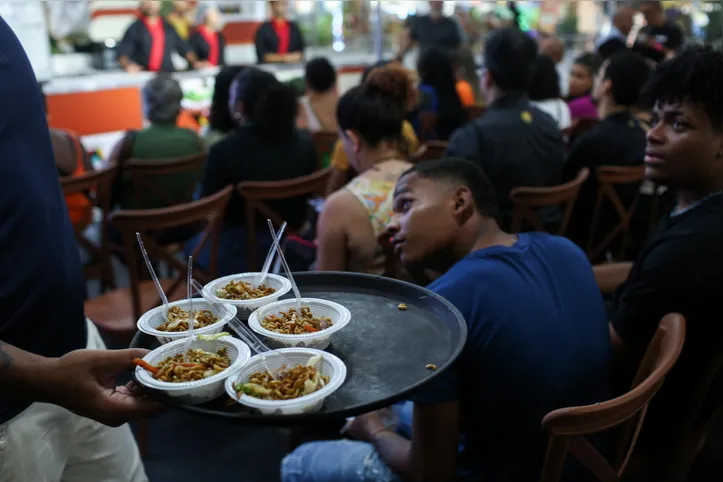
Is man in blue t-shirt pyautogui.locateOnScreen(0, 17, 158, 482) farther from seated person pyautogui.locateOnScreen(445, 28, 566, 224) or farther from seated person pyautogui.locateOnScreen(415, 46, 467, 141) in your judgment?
seated person pyautogui.locateOnScreen(415, 46, 467, 141)

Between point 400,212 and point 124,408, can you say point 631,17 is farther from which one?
point 124,408

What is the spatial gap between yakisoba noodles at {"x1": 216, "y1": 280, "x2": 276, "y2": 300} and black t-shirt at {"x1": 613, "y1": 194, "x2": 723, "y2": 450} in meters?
0.91

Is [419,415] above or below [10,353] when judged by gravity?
below

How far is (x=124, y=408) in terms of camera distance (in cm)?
102

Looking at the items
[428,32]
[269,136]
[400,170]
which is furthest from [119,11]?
[400,170]

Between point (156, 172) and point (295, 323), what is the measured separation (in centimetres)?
207

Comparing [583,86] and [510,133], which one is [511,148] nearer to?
[510,133]

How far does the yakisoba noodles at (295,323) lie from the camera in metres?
1.06

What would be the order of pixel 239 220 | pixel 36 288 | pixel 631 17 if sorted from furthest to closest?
1. pixel 631 17
2. pixel 239 220
3. pixel 36 288

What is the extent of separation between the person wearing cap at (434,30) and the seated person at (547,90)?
3.08m

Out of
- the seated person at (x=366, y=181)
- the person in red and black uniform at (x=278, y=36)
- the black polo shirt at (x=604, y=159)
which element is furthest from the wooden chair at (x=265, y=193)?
the person in red and black uniform at (x=278, y=36)

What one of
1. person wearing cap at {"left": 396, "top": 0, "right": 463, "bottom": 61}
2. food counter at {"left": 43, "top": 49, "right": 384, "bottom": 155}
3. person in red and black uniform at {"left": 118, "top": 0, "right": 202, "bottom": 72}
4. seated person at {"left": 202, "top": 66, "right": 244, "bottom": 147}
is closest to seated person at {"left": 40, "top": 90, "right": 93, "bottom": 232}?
seated person at {"left": 202, "top": 66, "right": 244, "bottom": 147}

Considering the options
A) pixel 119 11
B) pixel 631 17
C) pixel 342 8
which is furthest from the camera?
pixel 119 11

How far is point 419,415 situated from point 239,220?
1.81m
